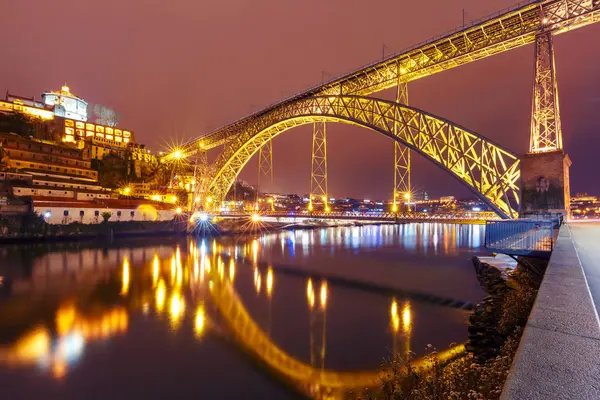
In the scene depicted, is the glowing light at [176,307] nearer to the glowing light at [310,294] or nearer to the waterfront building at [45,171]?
the glowing light at [310,294]

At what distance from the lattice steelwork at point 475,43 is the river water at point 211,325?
35.8ft

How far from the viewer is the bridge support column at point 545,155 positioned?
12.6 m

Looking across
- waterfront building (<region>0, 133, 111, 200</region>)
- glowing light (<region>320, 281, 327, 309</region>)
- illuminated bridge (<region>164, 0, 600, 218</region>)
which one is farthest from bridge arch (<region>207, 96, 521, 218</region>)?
waterfront building (<region>0, 133, 111, 200</region>)

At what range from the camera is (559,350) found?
187cm

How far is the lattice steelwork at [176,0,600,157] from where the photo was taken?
1335 cm

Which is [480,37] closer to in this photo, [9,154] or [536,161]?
[536,161]

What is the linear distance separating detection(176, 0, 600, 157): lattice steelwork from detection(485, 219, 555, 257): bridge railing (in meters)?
9.41

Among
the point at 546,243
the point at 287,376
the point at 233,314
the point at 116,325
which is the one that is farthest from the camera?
the point at 233,314

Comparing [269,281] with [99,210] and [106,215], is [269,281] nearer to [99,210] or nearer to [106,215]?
[106,215]

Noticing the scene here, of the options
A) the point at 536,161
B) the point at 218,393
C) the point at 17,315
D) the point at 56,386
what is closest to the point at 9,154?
the point at 17,315

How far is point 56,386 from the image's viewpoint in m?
6.66

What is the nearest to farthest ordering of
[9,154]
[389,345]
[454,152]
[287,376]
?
1. [287,376]
2. [389,345]
3. [454,152]
4. [9,154]

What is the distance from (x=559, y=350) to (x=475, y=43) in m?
18.0

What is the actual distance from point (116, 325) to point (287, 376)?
589 cm
